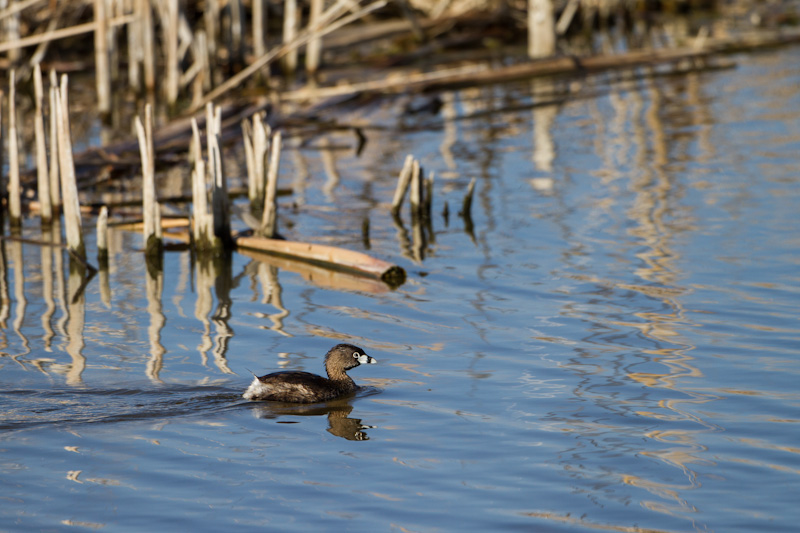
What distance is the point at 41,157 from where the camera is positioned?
473 inches

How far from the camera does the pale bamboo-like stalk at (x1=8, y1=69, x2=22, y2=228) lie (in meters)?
12.0

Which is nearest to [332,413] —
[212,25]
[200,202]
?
[200,202]

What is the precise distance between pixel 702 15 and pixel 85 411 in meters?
30.9

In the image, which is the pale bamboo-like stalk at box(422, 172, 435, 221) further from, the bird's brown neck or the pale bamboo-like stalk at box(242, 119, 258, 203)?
the bird's brown neck

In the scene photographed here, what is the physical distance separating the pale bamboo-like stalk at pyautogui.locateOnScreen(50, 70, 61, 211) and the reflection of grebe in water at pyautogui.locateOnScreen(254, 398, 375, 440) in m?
4.65

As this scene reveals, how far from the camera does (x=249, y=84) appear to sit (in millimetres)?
23188

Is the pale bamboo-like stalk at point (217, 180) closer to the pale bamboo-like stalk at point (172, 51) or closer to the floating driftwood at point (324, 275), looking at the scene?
the floating driftwood at point (324, 275)

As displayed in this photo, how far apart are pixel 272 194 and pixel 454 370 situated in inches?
154

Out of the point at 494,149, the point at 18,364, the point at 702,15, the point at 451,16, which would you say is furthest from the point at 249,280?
the point at 702,15

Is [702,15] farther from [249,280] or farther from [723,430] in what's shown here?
[723,430]

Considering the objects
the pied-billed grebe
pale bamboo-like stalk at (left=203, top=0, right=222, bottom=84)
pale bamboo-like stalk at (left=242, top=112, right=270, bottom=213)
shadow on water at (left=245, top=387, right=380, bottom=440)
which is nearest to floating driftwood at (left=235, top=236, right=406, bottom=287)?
pale bamboo-like stalk at (left=242, top=112, right=270, bottom=213)

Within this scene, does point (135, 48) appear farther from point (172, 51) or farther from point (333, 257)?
point (333, 257)

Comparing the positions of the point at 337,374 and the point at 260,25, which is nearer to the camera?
the point at 337,374

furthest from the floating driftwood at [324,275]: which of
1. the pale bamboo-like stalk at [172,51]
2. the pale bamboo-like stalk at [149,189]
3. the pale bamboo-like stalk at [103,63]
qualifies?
the pale bamboo-like stalk at [172,51]
